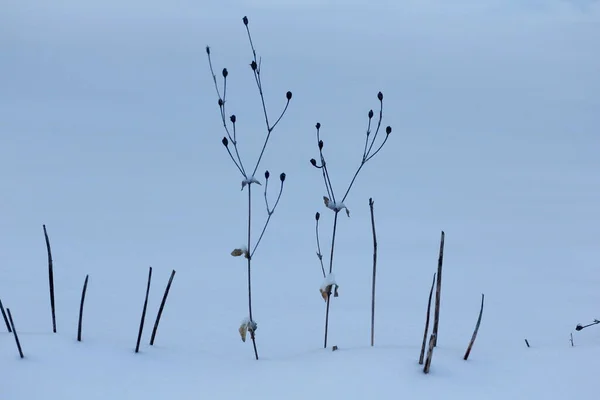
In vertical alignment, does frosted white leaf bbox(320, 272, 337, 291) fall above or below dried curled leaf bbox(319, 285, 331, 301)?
above

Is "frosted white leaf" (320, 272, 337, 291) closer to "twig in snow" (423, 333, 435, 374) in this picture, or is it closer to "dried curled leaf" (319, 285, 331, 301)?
"dried curled leaf" (319, 285, 331, 301)

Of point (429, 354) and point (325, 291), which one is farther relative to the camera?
point (325, 291)

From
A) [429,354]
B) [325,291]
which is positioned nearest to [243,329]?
[325,291]

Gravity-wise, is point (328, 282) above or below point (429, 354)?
above

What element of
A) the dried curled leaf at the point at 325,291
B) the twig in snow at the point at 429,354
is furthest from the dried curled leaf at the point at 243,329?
the twig in snow at the point at 429,354

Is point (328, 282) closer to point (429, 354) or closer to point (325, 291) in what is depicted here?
point (325, 291)

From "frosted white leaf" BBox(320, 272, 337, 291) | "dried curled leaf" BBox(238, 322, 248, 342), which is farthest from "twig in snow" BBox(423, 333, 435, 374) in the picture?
"dried curled leaf" BBox(238, 322, 248, 342)

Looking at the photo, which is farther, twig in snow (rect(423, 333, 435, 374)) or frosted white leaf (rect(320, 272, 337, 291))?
frosted white leaf (rect(320, 272, 337, 291))

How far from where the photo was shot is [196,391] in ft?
6.58

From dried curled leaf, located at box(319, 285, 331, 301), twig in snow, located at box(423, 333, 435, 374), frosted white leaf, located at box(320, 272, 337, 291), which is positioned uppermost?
frosted white leaf, located at box(320, 272, 337, 291)

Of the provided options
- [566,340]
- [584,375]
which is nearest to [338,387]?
[584,375]

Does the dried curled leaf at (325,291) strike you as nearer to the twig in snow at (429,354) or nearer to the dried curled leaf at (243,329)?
the dried curled leaf at (243,329)

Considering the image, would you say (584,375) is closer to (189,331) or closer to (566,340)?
(566,340)

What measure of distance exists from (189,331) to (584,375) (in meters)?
1.56
